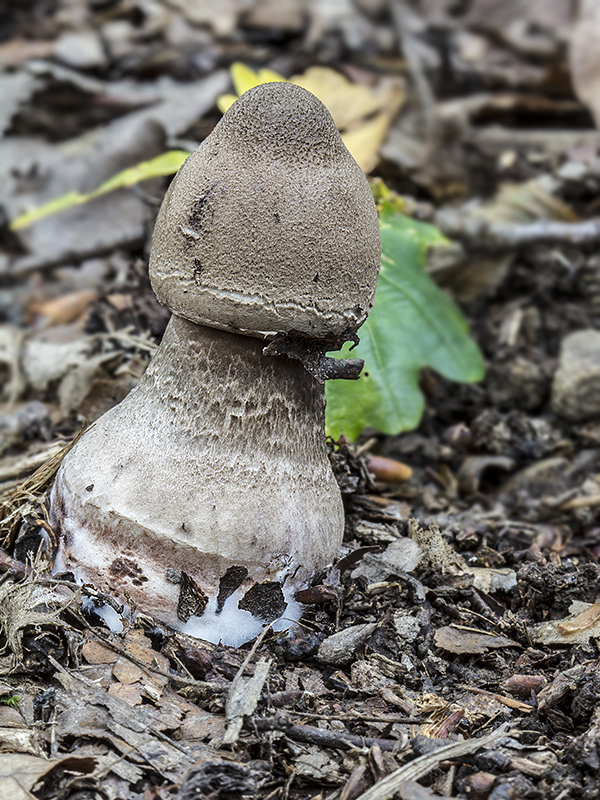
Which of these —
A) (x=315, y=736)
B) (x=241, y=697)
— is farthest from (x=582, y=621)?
(x=241, y=697)

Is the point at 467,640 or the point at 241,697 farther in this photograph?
the point at 467,640

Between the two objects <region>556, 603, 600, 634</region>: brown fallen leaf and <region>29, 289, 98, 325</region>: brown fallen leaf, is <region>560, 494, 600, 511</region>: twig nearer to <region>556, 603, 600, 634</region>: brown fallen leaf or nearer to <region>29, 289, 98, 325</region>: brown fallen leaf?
<region>556, 603, 600, 634</region>: brown fallen leaf

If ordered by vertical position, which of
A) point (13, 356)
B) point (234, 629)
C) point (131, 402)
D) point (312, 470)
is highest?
point (131, 402)

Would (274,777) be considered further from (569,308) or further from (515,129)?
(515,129)

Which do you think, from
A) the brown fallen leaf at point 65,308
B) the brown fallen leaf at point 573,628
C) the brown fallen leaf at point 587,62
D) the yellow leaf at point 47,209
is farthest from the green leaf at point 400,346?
the brown fallen leaf at point 587,62

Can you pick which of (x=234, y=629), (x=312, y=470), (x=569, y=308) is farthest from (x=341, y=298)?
(x=569, y=308)

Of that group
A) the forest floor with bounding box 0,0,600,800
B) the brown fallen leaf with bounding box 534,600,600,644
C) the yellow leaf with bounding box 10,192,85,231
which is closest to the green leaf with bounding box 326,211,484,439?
the forest floor with bounding box 0,0,600,800

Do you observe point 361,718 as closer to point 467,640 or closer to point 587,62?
point 467,640
